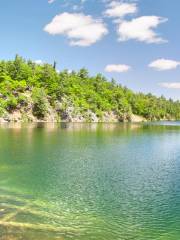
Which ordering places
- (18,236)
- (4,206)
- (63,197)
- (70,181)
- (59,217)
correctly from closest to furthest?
1. (18,236)
2. (59,217)
3. (4,206)
4. (63,197)
5. (70,181)

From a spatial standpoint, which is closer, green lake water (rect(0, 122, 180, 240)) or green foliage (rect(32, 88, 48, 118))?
green lake water (rect(0, 122, 180, 240))

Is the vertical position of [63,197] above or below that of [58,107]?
below

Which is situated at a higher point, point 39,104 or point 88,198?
point 39,104

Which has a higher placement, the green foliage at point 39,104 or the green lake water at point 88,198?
the green foliage at point 39,104

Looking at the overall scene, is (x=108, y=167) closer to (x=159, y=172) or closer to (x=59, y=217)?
(x=159, y=172)

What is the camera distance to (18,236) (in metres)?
18.5

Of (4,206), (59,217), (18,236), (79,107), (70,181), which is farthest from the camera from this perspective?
(79,107)

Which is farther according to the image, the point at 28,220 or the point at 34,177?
the point at 34,177

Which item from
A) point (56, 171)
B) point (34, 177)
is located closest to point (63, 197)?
point (34, 177)

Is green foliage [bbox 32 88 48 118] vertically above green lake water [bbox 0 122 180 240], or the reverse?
green foliage [bbox 32 88 48 118]

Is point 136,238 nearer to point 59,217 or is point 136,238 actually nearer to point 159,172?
point 59,217

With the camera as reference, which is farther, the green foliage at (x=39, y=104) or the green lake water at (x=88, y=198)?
the green foliage at (x=39, y=104)

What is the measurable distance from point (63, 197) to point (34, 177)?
8343 millimetres

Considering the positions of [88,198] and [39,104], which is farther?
[39,104]
